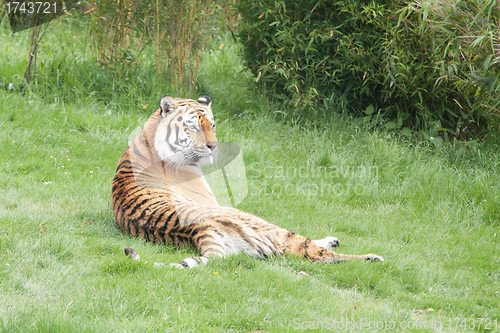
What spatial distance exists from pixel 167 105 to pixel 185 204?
3.30 ft

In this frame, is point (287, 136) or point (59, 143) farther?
point (287, 136)

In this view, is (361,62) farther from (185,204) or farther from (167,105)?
(185,204)

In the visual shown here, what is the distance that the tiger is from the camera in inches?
157

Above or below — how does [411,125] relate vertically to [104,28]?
below

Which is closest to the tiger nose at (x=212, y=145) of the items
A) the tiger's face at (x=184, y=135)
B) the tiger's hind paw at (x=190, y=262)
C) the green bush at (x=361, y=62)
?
the tiger's face at (x=184, y=135)

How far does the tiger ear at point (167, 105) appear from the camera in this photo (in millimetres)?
4602

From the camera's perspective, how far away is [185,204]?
4.18m

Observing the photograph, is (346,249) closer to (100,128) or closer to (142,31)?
(100,128)

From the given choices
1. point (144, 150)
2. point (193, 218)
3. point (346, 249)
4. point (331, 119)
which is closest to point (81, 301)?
point (193, 218)

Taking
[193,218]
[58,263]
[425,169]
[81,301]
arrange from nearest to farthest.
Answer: [81,301] → [58,263] → [193,218] → [425,169]

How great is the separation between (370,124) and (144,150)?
3925 mm

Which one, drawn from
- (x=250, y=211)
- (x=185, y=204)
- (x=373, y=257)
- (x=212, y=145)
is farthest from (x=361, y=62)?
(x=185, y=204)

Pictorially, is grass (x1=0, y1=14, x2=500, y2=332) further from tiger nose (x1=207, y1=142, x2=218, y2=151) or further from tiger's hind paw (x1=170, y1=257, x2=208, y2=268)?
tiger nose (x1=207, y1=142, x2=218, y2=151)

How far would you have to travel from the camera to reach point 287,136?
7500 mm
